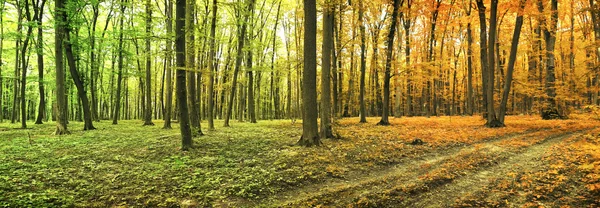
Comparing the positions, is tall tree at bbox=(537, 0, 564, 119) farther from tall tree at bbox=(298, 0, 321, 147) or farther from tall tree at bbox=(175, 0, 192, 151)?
tall tree at bbox=(175, 0, 192, 151)

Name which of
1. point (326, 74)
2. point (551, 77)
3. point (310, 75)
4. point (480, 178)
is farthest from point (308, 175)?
point (551, 77)

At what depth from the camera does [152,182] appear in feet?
20.6

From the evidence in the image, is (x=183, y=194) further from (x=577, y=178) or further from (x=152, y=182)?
(x=577, y=178)

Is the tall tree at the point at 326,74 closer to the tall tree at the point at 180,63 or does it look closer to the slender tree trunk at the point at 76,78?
the tall tree at the point at 180,63

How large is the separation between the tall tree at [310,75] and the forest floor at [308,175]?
0.62m

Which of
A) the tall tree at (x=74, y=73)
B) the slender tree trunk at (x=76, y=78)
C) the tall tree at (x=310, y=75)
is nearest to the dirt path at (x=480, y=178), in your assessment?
the tall tree at (x=310, y=75)

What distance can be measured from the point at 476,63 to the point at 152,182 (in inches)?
1524

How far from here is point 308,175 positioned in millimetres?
6684

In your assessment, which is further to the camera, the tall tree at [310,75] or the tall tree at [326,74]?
the tall tree at [326,74]

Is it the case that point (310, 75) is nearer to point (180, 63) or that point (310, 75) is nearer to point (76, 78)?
point (180, 63)

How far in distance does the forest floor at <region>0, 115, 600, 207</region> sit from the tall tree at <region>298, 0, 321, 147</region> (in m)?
0.62

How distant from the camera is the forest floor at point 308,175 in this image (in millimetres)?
5230

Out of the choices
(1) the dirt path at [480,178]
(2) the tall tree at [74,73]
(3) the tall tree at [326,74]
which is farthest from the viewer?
(2) the tall tree at [74,73]

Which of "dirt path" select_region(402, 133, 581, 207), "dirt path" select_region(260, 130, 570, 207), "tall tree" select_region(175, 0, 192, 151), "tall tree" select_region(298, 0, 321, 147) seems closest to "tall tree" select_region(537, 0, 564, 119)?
"dirt path" select_region(402, 133, 581, 207)
